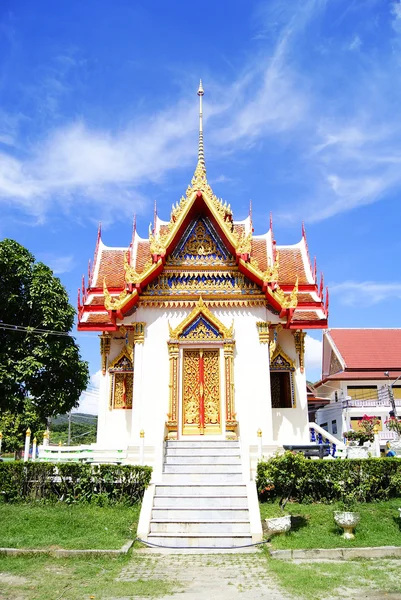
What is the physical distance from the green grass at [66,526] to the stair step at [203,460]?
59.7 inches

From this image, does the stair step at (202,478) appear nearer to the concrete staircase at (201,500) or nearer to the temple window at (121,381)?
the concrete staircase at (201,500)

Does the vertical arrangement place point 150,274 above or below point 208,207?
below

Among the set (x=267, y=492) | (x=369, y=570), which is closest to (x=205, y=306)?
(x=267, y=492)

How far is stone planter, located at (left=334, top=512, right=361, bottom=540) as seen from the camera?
24.2 feet

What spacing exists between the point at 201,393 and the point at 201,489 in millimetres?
2943

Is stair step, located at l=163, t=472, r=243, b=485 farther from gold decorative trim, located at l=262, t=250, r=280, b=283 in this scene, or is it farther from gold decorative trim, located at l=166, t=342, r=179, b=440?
gold decorative trim, located at l=262, t=250, r=280, b=283

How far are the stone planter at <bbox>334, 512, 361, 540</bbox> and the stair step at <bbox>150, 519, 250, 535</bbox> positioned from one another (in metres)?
1.46

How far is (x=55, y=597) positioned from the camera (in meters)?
5.24

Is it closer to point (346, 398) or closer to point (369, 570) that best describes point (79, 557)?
point (369, 570)

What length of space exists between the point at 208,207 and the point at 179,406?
4839mm

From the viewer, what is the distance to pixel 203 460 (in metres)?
10.3

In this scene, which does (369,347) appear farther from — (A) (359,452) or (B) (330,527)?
(B) (330,527)

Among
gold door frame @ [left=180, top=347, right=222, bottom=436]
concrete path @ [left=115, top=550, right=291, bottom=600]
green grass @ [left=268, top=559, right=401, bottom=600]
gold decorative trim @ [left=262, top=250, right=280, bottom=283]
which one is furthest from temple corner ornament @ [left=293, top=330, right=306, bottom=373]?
green grass @ [left=268, top=559, right=401, bottom=600]

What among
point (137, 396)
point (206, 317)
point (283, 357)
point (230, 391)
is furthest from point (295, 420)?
point (137, 396)
